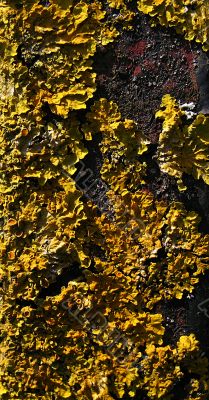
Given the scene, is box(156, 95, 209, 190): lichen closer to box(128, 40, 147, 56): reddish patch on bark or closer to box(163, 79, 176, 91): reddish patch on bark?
box(163, 79, 176, 91): reddish patch on bark

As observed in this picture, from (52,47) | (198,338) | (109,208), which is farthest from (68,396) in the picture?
(52,47)

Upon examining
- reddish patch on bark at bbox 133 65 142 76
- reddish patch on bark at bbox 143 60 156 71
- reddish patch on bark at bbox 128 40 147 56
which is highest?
reddish patch on bark at bbox 128 40 147 56

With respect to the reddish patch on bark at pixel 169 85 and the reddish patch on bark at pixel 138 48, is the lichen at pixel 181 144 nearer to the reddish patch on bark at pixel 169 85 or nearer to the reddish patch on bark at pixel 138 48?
the reddish patch on bark at pixel 169 85

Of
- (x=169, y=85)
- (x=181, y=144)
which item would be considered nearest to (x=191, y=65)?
(x=169, y=85)

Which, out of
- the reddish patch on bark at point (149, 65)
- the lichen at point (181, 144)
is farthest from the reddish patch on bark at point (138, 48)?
the lichen at point (181, 144)

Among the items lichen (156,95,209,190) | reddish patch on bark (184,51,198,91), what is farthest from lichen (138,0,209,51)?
lichen (156,95,209,190)

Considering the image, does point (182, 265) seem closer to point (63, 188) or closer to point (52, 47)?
point (63, 188)

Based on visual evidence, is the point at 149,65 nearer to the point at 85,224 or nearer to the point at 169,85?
the point at 169,85
